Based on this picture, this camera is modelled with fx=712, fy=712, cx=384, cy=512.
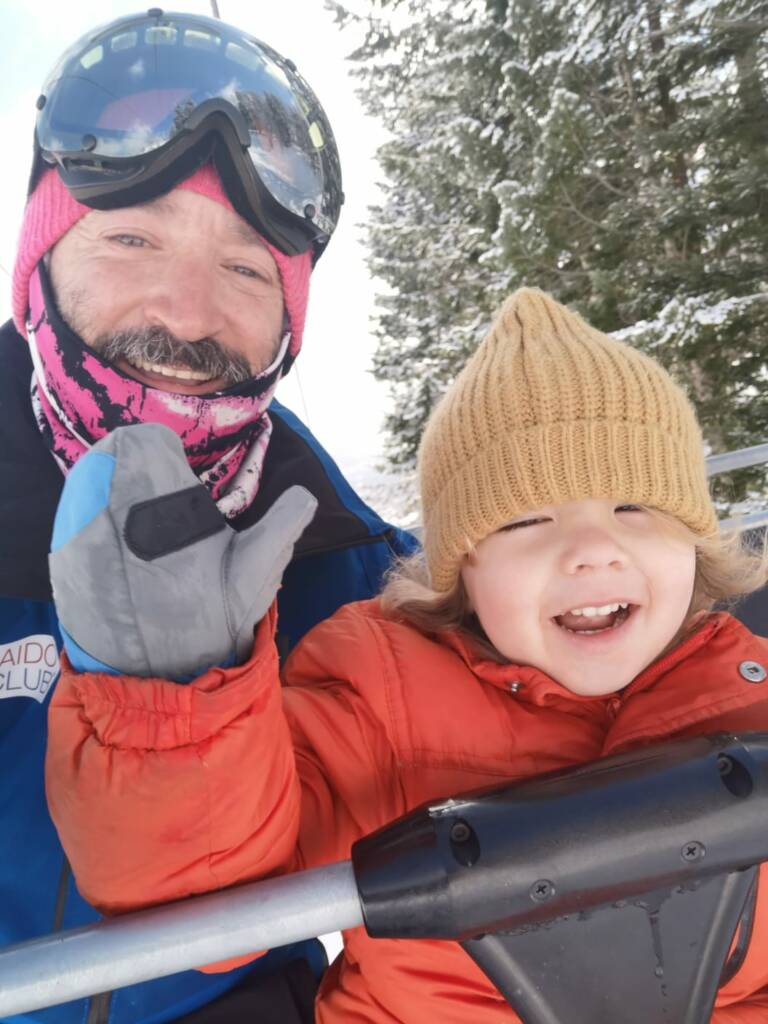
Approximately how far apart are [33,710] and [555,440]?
1010 mm

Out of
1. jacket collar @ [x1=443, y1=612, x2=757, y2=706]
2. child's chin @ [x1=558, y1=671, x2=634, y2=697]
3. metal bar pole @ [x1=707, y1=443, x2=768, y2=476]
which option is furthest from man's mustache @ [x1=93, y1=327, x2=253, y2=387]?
metal bar pole @ [x1=707, y1=443, x2=768, y2=476]

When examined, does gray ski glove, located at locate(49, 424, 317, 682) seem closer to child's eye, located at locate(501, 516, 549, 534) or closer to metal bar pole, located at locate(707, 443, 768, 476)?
child's eye, located at locate(501, 516, 549, 534)

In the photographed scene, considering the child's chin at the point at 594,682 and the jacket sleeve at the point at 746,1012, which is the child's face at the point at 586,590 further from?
the jacket sleeve at the point at 746,1012

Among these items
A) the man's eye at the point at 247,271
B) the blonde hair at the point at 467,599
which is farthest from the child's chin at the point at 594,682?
the man's eye at the point at 247,271

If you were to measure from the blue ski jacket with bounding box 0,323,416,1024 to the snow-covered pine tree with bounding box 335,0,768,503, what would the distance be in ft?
16.2

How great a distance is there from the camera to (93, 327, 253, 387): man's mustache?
1420 millimetres

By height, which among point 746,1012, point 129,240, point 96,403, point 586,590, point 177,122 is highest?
point 177,122

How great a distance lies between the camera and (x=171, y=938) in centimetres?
66

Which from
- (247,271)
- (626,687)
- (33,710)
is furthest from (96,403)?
(626,687)

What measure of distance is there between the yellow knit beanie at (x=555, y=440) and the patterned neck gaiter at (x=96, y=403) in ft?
1.53

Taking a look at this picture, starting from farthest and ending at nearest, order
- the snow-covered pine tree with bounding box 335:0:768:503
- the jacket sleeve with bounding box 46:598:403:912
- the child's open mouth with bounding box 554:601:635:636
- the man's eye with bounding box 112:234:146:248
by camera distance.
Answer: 1. the snow-covered pine tree with bounding box 335:0:768:503
2. the man's eye with bounding box 112:234:146:248
3. the child's open mouth with bounding box 554:601:635:636
4. the jacket sleeve with bounding box 46:598:403:912

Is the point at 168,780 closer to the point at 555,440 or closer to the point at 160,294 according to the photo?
the point at 555,440

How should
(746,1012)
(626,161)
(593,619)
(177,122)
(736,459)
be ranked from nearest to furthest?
1. (746,1012)
2. (593,619)
3. (177,122)
4. (736,459)
5. (626,161)

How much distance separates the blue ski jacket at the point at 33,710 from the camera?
1092 millimetres
